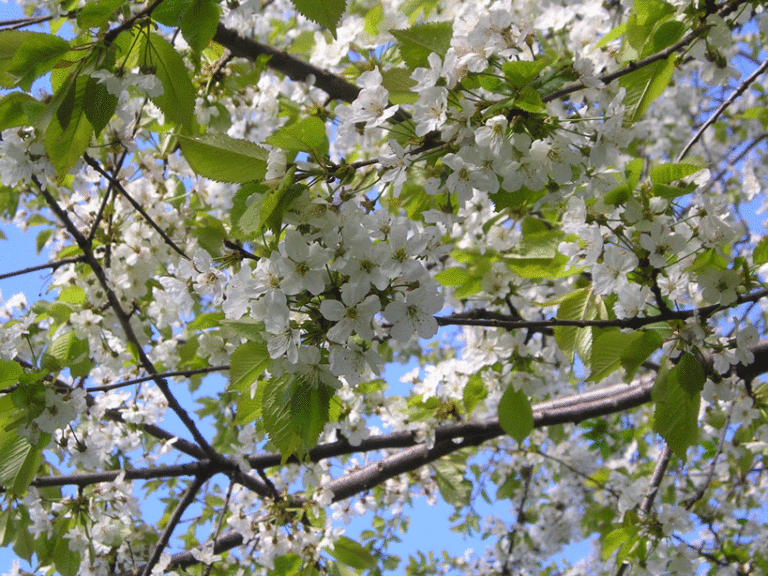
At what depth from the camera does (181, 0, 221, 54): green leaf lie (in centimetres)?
134

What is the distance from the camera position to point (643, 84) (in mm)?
1837

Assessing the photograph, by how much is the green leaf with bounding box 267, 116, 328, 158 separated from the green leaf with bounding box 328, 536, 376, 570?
87.0 inches

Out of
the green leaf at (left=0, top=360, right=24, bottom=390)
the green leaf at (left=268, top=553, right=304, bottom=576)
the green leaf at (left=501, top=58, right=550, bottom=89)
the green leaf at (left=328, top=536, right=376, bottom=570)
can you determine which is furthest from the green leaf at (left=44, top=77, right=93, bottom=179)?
the green leaf at (left=328, top=536, right=376, bottom=570)

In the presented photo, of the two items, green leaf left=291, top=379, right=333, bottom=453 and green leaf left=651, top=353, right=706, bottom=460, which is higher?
green leaf left=651, top=353, right=706, bottom=460

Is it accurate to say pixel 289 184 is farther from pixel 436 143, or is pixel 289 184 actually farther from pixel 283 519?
pixel 283 519

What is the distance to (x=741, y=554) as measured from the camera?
4.35 metres

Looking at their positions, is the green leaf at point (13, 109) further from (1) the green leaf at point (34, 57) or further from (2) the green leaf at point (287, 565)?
(2) the green leaf at point (287, 565)

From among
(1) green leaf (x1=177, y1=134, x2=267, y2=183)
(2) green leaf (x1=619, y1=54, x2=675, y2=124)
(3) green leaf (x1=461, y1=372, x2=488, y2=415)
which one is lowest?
(1) green leaf (x1=177, y1=134, x2=267, y2=183)

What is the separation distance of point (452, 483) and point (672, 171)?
2387 mm

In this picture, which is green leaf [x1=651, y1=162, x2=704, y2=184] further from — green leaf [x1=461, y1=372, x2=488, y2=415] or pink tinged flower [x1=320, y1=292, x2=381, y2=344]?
green leaf [x1=461, y1=372, x2=488, y2=415]

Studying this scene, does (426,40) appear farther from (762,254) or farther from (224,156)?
(762,254)

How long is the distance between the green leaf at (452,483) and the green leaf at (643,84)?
237cm

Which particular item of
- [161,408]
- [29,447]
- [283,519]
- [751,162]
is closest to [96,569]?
[161,408]

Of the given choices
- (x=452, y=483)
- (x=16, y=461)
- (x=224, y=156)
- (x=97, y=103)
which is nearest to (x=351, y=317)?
(x=224, y=156)
